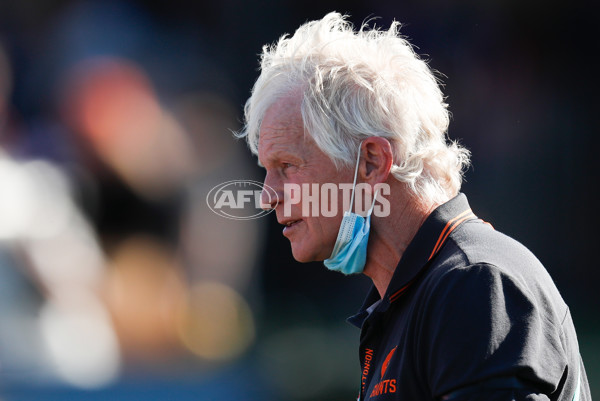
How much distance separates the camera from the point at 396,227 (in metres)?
1.81

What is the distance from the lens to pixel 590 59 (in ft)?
16.4

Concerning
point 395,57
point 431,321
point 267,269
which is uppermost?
point 267,269

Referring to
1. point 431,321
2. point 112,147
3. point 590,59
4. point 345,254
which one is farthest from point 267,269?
point 431,321

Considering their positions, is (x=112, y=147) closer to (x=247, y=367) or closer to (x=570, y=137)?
(x=247, y=367)

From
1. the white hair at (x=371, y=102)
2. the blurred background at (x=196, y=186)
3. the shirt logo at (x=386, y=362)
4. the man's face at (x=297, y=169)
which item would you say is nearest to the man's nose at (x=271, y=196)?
the man's face at (x=297, y=169)

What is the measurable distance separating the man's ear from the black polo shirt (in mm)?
176

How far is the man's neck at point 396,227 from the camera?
70.5 inches

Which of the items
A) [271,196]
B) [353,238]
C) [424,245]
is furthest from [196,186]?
[424,245]

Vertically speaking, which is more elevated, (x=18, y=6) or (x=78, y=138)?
(x=18, y=6)

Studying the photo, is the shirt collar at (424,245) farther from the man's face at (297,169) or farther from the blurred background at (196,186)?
the blurred background at (196,186)

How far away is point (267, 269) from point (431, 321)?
3494 millimetres

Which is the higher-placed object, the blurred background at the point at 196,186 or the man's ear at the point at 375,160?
the blurred background at the point at 196,186

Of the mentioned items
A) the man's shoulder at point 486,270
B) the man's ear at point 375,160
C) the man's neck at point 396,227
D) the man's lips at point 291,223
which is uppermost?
the man's ear at point 375,160

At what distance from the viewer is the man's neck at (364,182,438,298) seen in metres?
1.79
